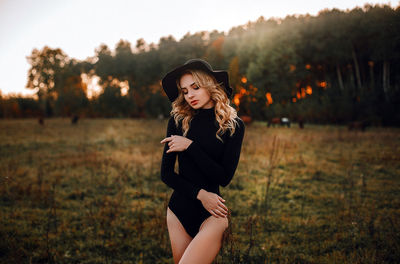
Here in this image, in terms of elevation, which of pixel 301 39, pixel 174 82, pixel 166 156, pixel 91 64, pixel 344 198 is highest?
pixel 91 64

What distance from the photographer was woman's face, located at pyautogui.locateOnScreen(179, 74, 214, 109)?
2160 millimetres

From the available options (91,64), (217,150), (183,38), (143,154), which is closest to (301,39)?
(183,38)

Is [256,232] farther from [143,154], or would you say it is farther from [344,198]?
[143,154]

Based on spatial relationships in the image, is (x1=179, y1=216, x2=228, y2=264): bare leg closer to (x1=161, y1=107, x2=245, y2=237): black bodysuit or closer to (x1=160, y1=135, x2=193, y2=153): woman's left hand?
(x1=161, y1=107, x2=245, y2=237): black bodysuit

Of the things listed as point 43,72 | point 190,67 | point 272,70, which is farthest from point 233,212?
point 43,72

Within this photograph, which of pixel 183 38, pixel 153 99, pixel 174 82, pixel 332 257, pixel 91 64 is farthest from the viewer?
pixel 91 64

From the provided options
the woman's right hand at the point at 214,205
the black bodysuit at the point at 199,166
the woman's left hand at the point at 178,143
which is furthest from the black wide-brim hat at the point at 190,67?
the woman's right hand at the point at 214,205

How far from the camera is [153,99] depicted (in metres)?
45.2

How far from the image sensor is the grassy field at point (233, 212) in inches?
154

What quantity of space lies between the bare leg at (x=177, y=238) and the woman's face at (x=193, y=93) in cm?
102

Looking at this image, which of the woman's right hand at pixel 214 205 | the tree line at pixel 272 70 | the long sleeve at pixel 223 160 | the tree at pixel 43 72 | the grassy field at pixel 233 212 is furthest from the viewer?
the tree at pixel 43 72

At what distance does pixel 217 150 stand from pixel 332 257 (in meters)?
3.09

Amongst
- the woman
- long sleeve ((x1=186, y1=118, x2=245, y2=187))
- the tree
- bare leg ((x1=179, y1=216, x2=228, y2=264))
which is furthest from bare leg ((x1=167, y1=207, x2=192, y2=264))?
the tree

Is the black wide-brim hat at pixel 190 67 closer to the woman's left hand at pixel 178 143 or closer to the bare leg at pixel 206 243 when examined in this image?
the woman's left hand at pixel 178 143
